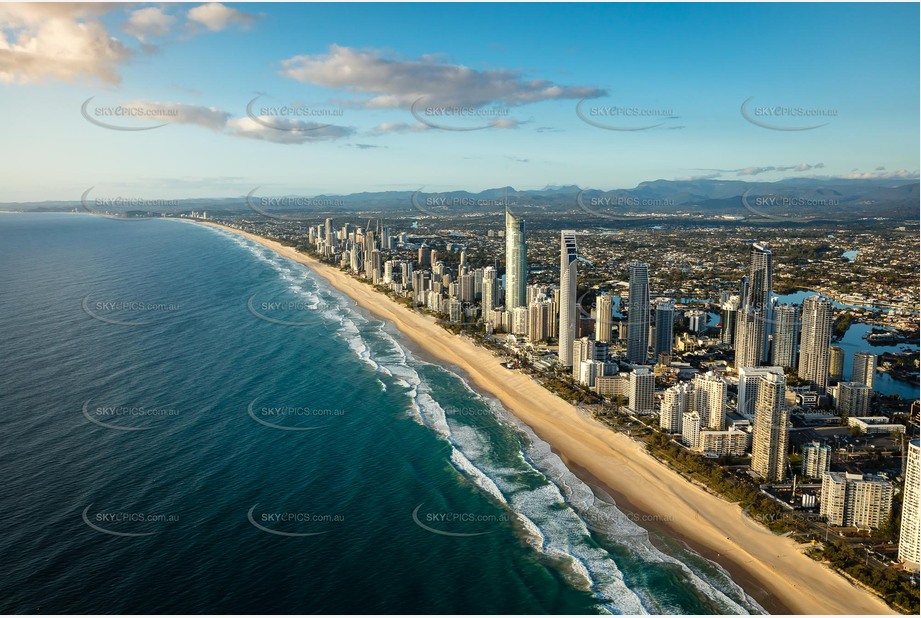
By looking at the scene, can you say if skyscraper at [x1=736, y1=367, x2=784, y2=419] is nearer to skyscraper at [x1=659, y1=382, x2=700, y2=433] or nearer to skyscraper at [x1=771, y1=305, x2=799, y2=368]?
skyscraper at [x1=659, y1=382, x2=700, y2=433]

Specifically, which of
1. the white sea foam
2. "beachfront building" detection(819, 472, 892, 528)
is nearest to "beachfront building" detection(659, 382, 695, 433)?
the white sea foam

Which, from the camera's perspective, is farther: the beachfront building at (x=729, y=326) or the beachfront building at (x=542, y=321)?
the beachfront building at (x=542, y=321)

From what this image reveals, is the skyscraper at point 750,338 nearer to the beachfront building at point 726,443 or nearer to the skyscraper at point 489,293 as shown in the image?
the beachfront building at point 726,443

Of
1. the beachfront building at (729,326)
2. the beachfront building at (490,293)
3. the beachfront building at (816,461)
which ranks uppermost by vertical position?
the beachfront building at (490,293)

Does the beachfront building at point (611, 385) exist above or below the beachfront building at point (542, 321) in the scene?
below

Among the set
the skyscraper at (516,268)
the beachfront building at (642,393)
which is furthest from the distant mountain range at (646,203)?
the beachfront building at (642,393)
